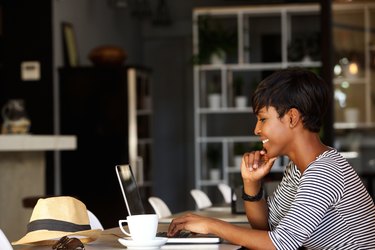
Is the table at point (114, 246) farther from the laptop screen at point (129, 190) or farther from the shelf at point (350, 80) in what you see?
the shelf at point (350, 80)

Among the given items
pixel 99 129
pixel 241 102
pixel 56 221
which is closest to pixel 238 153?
pixel 241 102

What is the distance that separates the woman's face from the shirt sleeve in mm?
112

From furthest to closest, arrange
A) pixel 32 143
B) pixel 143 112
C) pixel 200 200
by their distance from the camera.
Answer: pixel 143 112
pixel 32 143
pixel 200 200

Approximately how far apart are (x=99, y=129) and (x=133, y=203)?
627 centimetres

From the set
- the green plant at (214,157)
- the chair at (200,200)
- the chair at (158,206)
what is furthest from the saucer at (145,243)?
the green plant at (214,157)

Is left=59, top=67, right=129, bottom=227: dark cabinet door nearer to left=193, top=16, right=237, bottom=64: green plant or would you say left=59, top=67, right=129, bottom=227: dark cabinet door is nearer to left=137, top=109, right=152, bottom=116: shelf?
left=137, top=109, right=152, bottom=116: shelf

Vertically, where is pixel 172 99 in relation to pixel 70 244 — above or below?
above

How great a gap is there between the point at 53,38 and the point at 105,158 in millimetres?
1275

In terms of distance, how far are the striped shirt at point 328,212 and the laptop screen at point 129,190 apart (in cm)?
53

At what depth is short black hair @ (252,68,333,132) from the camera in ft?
8.20

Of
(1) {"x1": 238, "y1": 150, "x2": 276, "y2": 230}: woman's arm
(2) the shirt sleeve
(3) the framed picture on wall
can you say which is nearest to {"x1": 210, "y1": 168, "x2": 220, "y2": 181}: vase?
(3) the framed picture on wall

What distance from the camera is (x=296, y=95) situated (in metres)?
2.50

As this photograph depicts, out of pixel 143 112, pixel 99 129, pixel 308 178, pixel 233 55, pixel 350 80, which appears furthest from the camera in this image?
pixel 233 55

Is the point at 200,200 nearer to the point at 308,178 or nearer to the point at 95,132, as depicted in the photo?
the point at 308,178
